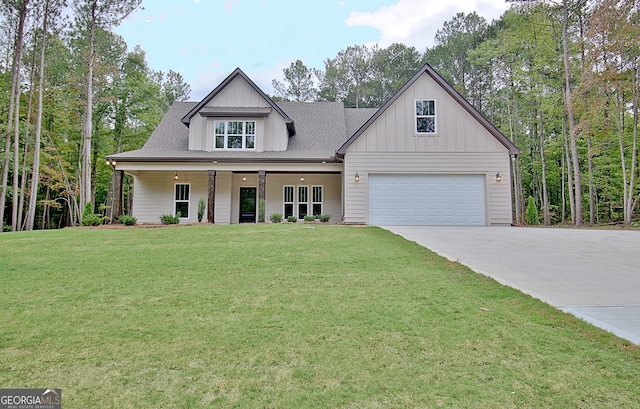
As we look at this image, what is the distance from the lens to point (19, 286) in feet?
14.0

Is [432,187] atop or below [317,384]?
atop

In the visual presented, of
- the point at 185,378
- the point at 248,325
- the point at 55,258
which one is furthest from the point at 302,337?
the point at 55,258

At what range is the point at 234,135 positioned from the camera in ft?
50.1

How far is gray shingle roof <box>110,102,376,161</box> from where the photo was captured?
14.2 m

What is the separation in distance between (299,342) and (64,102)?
2345 cm

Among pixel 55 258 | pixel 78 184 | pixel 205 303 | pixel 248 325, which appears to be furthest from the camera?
pixel 78 184

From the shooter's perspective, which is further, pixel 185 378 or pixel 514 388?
pixel 185 378

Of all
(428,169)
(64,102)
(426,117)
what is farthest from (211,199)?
(64,102)

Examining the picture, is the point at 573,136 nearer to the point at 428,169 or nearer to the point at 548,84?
the point at 548,84

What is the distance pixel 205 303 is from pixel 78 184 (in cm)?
2321

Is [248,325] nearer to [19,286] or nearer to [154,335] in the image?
[154,335]

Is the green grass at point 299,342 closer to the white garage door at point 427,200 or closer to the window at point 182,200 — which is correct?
the white garage door at point 427,200

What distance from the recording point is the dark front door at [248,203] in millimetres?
16000

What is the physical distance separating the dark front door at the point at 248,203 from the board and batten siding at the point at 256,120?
222cm
